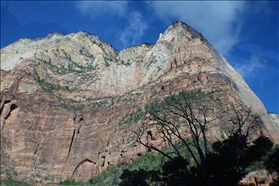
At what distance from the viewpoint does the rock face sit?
53375mm

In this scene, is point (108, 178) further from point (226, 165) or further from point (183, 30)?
point (183, 30)

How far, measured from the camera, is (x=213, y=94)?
166 feet

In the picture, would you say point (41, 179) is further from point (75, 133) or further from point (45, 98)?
point (45, 98)

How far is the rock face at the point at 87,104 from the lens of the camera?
53375 mm

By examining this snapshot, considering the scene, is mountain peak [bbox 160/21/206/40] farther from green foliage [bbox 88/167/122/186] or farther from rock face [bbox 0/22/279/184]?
green foliage [bbox 88/167/122/186]

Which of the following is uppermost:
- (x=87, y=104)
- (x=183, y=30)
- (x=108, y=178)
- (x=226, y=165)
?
(x=183, y=30)

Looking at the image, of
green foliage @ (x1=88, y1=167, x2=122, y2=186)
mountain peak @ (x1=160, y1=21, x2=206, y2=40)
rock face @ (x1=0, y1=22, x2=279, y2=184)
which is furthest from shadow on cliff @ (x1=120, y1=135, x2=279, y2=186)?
mountain peak @ (x1=160, y1=21, x2=206, y2=40)

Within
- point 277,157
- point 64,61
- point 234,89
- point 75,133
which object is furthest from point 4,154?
point 277,157

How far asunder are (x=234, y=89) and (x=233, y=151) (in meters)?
33.0

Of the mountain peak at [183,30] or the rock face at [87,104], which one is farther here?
the mountain peak at [183,30]

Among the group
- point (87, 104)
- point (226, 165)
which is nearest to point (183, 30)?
point (87, 104)

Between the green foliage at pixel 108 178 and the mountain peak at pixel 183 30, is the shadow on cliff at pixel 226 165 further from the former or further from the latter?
the mountain peak at pixel 183 30

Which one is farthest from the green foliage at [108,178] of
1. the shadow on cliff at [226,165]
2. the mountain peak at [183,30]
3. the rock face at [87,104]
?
the mountain peak at [183,30]

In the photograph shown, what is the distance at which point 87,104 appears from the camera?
2665 inches
